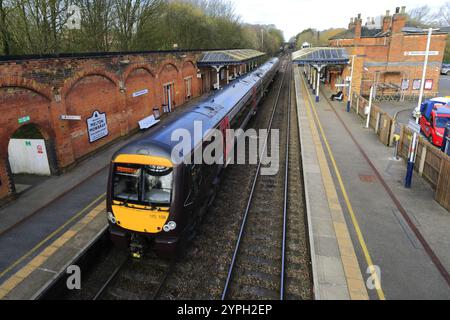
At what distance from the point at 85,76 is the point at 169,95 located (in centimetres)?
970

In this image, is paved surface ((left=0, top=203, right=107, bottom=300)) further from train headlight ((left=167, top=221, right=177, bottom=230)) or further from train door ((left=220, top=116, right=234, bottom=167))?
train door ((left=220, top=116, right=234, bottom=167))

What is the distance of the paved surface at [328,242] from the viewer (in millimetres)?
6242

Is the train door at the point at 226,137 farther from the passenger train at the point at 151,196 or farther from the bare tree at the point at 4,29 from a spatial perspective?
the bare tree at the point at 4,29

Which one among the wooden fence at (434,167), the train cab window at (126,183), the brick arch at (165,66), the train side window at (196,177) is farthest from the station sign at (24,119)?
the wooden fence at (434,167)

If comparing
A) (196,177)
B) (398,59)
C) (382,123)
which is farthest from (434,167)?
(398,59)

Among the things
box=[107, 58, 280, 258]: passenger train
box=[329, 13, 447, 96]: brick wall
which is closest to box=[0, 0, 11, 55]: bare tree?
box=[107, 58, 280, 258]: passenger train

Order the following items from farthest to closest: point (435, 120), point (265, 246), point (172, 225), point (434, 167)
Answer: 1. point (435, 120)
2. point (434, 167)
3. point (265, 246)
4. point (172, 225)

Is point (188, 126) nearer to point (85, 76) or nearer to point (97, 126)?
point (85, 76)

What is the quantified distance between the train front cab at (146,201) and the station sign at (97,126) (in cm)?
814

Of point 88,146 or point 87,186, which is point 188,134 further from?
point 88,146

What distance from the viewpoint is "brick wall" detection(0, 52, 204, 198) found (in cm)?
986

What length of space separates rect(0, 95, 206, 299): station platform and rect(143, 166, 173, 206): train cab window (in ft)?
7.41

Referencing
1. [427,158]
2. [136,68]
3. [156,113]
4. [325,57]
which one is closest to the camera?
[427,158]

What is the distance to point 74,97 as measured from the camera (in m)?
12.9
